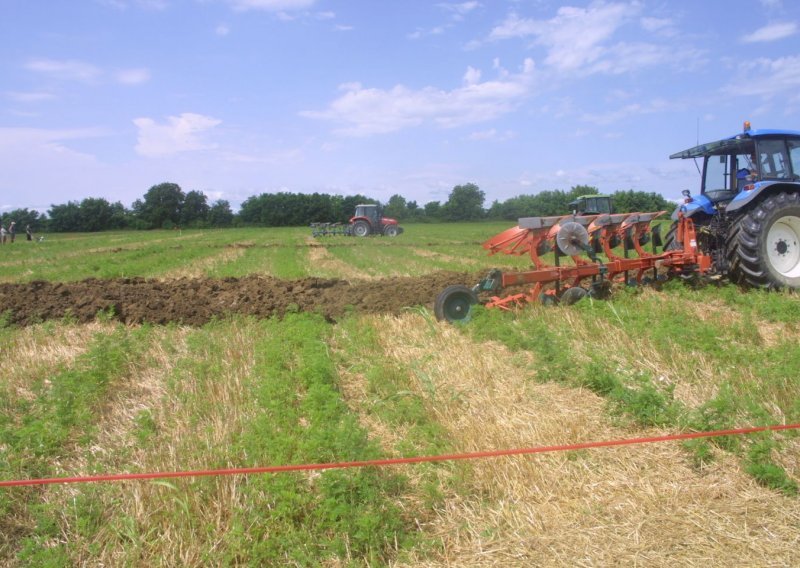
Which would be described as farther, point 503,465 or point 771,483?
point 503,465

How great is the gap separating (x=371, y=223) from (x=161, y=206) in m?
43.8

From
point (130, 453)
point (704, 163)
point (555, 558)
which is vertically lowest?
point (555, 558)

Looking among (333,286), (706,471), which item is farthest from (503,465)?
(333,286)

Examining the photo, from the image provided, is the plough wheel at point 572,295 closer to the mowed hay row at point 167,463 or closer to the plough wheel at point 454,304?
the plough wheel at point 454,304

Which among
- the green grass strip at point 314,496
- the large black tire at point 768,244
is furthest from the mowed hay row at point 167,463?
the large black tire at point 768,244

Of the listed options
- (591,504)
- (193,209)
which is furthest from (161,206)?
(591,504)

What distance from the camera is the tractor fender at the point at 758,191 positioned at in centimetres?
841

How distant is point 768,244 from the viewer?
8.67 metres

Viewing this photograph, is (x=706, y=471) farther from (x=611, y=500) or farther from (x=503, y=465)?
(x=503, y=465)

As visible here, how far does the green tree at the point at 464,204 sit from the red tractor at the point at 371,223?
25339 mm

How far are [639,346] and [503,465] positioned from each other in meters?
2.85

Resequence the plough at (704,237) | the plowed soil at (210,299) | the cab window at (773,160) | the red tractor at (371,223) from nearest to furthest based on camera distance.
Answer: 1. the plough at (704,237)
2. the plowed soil at (210,299)
3. the cab window at (773,160)
4. the red tractor at (371,223)

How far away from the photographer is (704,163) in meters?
9.68

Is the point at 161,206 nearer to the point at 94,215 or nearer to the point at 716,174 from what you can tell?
the point at 94,215
